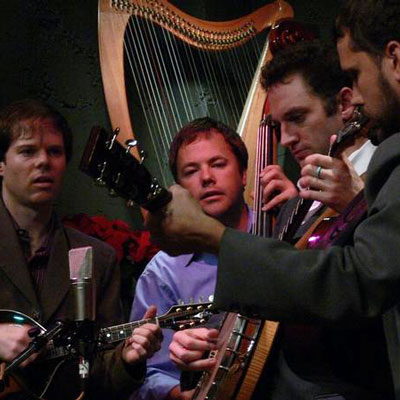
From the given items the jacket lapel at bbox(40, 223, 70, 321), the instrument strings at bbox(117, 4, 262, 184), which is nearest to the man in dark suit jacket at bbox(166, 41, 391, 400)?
the jacket lapel at bbox(40, 223, 70, 321)

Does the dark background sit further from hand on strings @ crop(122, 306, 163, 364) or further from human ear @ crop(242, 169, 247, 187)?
hand on strings @ crop(122, 306, 163, 364)

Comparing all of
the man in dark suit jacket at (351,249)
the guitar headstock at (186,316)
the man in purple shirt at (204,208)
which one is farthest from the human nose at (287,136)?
the man in dark suit jacket at (351,249)

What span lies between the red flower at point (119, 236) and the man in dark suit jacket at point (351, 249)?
65.3 inches

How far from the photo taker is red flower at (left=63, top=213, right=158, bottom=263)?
9.83ft

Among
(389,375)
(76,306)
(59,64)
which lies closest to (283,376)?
(389,375)

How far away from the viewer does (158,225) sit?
1328 mm

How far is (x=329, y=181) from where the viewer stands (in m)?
1.45

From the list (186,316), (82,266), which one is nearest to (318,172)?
(82,266)

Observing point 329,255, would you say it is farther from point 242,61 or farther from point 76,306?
point 242,61

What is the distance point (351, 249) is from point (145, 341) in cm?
101

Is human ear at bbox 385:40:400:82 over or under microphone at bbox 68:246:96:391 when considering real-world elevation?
over

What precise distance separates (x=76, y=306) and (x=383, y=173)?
801 mm

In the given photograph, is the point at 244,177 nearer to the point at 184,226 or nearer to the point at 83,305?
the point at 83,305

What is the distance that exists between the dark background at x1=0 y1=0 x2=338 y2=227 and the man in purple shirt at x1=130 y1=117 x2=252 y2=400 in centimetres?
89
